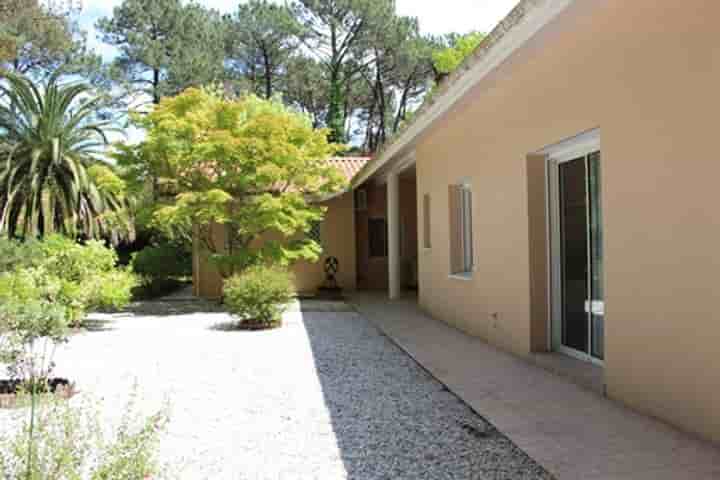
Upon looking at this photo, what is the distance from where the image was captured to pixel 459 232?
11.6 metres

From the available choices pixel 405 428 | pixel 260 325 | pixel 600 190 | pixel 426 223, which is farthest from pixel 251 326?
pixel 600 190

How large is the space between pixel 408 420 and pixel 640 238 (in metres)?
2.45

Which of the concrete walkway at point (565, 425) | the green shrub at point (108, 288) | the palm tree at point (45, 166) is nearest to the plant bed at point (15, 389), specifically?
the concrete walkway at point (565, 425)

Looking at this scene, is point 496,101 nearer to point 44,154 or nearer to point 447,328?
point 447,328

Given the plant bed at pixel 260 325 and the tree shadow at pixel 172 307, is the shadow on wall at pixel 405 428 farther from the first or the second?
the tree shadow at pixel 172 307

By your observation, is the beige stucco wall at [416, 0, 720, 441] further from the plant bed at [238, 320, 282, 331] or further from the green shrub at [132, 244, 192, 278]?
the green shrub at [132, 244, 192, 278]

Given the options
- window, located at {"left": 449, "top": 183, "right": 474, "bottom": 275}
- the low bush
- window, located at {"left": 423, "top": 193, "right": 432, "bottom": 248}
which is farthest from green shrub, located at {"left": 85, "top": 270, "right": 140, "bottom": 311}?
window, located at {"left": 449, "top": 183, "right": 474, "bottom": 275}

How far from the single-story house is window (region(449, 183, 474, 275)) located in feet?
0.72

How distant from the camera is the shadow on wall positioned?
14.0 feet

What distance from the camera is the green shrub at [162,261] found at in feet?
66.3

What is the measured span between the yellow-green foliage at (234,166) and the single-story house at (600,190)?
463 cm

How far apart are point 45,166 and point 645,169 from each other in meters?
18.1

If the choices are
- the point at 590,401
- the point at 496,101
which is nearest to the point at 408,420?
the point at 590,401

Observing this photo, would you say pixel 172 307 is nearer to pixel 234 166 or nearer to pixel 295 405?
pixel 234 166
